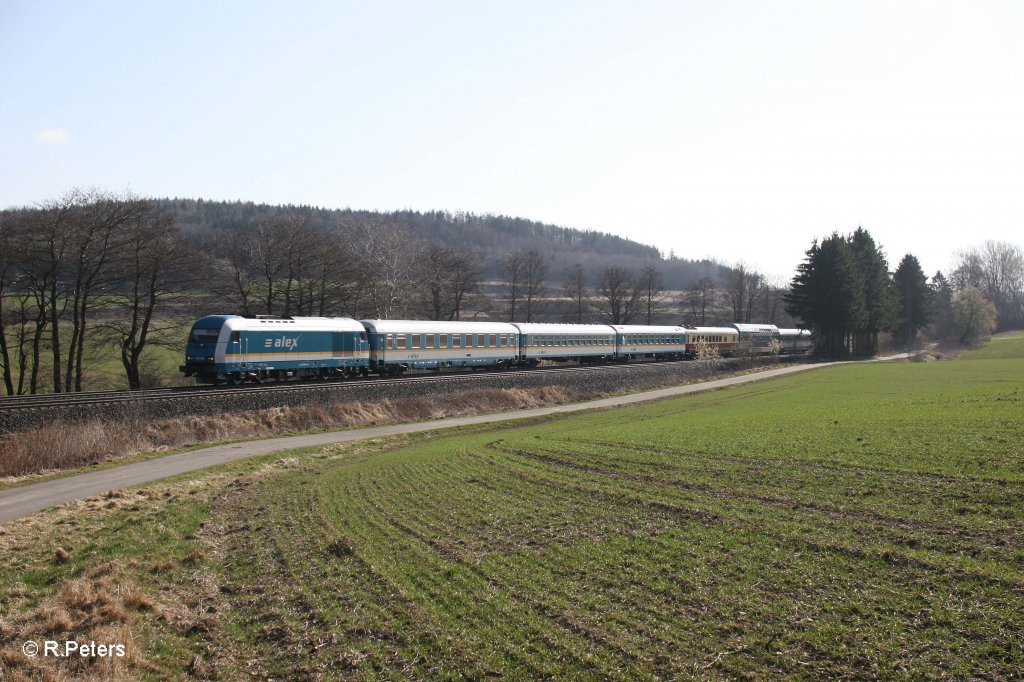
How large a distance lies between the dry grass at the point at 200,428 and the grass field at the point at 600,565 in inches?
280

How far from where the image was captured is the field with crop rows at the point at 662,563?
24.0ft

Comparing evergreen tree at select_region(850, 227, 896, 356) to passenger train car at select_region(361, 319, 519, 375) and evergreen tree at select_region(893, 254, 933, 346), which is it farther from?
passenger train car at select_region(361, 319, 519, 375)

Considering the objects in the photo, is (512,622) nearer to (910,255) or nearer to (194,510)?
(194,510)

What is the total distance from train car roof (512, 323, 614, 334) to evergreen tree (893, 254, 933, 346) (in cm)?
5932

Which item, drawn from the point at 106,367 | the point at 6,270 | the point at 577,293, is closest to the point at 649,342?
the point at 577,293

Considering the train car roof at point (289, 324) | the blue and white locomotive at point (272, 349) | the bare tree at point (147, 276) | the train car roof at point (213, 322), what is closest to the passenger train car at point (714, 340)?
the blue and white locomotive at point (272, 349)

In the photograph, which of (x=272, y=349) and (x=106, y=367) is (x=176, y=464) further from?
(x=106, y=367)

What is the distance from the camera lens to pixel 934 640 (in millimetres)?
6992

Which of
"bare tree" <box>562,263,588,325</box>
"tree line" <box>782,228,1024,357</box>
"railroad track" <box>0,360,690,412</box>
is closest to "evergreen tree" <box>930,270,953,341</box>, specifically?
"tree line" <box>782,228,1024,357</box>

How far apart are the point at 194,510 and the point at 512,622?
1079cm

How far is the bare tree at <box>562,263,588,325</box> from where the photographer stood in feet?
301

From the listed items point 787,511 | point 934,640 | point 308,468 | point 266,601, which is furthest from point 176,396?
point 934,640

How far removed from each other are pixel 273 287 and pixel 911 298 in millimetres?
88123

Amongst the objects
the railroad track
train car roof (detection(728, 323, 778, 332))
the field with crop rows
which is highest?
train car roof (detection(728, 323, 778, 332))
